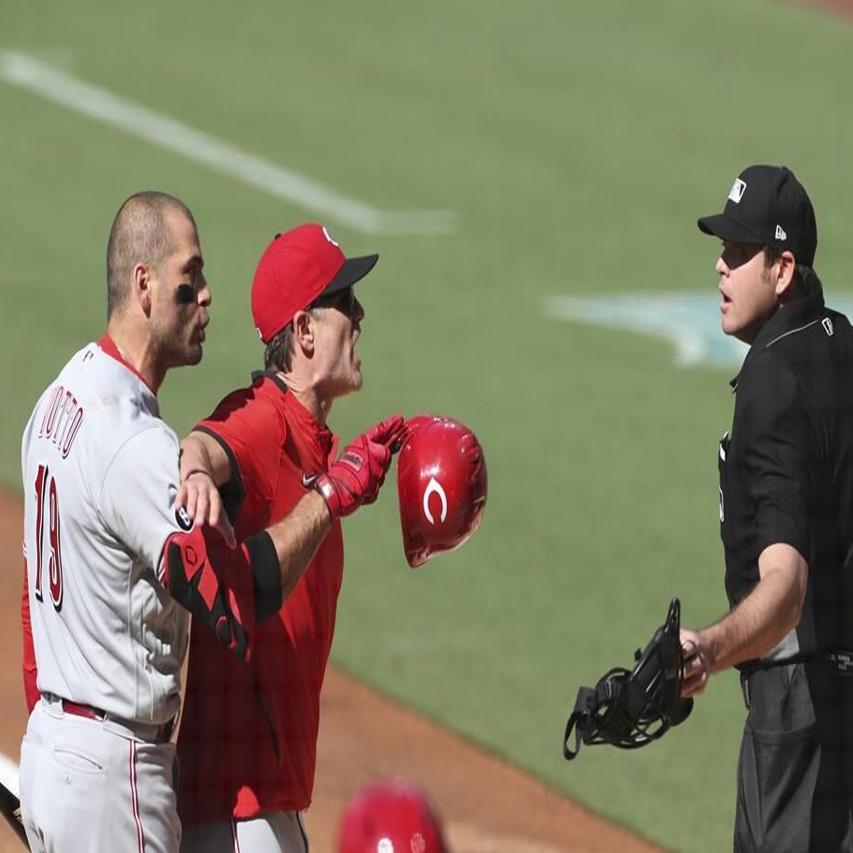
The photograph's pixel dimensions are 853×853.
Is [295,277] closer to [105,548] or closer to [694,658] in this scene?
[105,548]

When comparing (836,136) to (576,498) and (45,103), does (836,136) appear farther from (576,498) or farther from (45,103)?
(576,498)

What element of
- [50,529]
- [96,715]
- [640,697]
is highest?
[50,529]

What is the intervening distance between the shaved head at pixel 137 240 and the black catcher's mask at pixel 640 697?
140cm

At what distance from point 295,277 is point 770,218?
4.14 ft

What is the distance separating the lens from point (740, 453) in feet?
16.9

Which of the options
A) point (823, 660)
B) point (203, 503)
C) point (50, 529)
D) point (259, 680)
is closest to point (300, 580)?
point (259, 680)

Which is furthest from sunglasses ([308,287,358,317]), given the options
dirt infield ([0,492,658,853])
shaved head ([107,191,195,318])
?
dirt infield ([0,492,658,853])

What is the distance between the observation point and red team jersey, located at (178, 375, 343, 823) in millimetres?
4785

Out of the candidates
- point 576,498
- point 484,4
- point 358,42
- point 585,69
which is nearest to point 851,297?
point 576,498

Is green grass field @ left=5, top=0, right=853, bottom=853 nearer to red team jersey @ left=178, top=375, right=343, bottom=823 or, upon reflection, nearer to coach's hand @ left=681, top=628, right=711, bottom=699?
red team jersey @ left=178, top=375, right=343, bottom=823

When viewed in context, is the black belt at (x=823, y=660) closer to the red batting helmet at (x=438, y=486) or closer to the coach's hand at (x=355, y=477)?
the red batting helmet at (x=438, y=486)

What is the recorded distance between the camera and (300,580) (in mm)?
4820

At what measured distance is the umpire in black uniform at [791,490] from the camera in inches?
201

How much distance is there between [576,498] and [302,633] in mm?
6580
